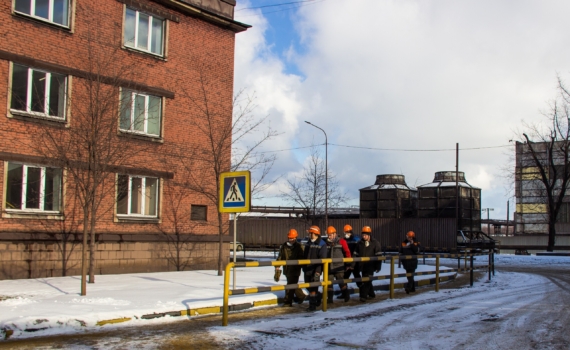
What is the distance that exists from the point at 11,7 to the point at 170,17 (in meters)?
5.57

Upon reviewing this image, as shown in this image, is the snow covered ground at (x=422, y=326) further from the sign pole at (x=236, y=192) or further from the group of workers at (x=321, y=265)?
the sign pole at (x=236, y=192)

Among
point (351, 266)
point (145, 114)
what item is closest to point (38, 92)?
point (145, 114)

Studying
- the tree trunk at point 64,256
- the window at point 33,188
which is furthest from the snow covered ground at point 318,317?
the window at point 33,188

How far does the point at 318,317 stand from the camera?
10133mm

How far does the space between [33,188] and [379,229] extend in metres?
33.9

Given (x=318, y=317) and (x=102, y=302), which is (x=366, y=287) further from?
(x=102, y=302)

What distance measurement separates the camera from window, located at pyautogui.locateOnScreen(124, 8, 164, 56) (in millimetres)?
18734

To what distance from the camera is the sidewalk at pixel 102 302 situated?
8734mm

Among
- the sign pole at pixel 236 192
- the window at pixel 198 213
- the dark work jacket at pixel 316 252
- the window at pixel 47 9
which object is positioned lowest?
the dark work jacket at pixel 316 252

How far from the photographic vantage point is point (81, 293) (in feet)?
37.8

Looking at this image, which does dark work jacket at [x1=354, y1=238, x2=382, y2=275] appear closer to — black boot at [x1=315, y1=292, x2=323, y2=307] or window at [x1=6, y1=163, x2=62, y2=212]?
black boot at [x1=315, y1=292, x2=323, y2=307]

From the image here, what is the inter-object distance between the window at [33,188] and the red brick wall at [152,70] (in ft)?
1.12

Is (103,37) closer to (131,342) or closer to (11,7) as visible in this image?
(11,7)

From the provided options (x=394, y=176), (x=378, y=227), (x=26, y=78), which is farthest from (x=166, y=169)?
(x=394, y=176)
